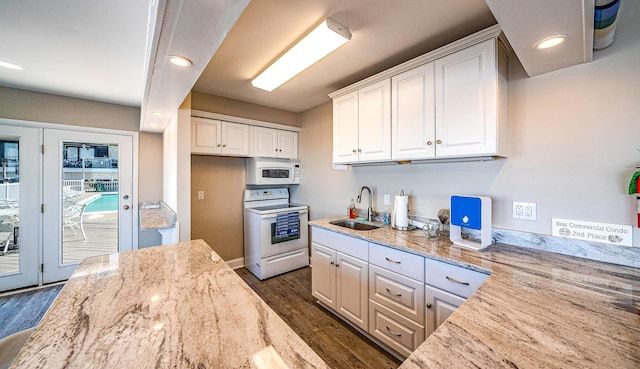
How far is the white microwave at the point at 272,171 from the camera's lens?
11.1 feet

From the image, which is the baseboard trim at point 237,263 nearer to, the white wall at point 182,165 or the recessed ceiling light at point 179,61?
the white wall at point 182,165

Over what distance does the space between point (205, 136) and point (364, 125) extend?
197cm

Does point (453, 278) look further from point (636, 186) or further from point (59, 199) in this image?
point (59, 199)

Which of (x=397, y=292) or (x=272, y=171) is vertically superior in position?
(x=272, y=171)

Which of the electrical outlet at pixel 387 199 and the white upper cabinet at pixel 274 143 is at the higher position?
the white upper cabinet at pixel 274 143

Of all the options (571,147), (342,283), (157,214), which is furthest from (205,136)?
(571,147)

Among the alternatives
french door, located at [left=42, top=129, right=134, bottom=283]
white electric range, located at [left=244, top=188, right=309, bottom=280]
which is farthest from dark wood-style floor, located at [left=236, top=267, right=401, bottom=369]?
french door, located at [left=42, top=129, right=134, bottom=283]

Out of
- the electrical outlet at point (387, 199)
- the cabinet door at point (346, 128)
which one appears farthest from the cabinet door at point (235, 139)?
the electrical outlet at point (387, 199)

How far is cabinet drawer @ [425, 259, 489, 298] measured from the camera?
138cm

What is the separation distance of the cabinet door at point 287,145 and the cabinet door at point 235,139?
519 millimetres

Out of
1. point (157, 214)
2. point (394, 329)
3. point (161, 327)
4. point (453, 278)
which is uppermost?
point (157, 214)

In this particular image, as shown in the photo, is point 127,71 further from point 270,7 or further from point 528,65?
point 528,65

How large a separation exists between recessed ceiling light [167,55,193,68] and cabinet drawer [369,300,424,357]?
2.17 m

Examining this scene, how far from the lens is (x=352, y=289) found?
6.87 ft
